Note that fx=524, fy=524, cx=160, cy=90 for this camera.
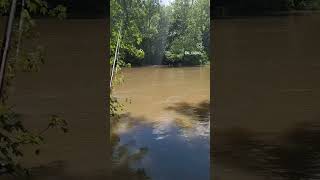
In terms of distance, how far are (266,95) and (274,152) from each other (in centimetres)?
271

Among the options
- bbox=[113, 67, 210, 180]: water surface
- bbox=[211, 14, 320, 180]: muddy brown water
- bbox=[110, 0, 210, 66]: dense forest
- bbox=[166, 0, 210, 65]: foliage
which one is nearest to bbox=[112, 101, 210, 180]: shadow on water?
bbox=[113, 67, 210, 180]: water surface

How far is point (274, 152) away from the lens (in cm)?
613

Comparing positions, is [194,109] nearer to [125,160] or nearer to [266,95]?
[266,95]

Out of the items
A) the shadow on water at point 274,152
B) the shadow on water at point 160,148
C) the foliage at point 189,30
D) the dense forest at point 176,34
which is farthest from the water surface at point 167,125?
the foliage at point 189,30

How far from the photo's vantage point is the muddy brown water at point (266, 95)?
241 inches

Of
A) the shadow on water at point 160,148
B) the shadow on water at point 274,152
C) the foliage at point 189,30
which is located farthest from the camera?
the foliage at point 189,30

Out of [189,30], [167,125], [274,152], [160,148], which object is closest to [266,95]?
[160,148]

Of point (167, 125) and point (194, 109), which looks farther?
point (194, 109)

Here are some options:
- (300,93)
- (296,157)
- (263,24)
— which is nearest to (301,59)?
(300,93)

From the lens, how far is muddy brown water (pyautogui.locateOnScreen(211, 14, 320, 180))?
20.1 feet

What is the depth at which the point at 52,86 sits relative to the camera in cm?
754

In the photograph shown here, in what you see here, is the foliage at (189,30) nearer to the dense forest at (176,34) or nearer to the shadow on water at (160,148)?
the dense forest at (176,34)

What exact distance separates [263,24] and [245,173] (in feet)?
12.7

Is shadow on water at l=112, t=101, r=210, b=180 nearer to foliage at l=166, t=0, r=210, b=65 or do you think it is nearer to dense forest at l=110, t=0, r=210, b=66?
dense forest at l=110, t=0, r=210, b=66
